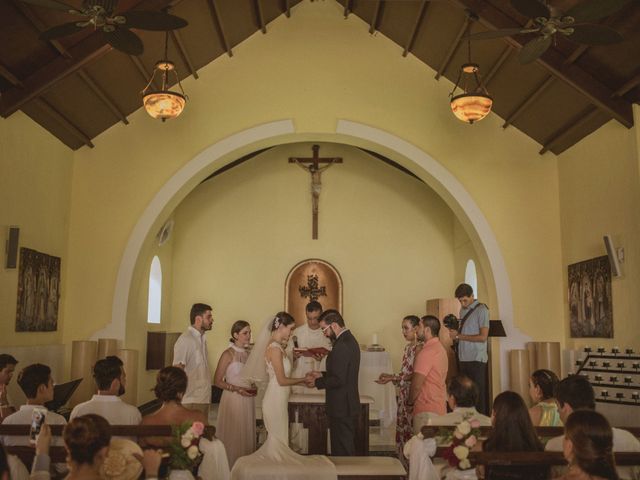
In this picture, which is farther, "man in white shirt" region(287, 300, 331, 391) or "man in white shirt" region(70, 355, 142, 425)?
"man in white shirt" region(287, 300, 331, 391)

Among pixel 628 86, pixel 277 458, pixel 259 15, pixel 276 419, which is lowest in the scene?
pixel 277 458

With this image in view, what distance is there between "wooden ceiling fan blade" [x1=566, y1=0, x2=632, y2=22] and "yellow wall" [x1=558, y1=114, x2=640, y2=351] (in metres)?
2.63

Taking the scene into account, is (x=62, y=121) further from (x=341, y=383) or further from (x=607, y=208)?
(x=607, y=208)

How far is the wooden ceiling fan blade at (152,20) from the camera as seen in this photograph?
17.9 ft

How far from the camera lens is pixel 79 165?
9469mm

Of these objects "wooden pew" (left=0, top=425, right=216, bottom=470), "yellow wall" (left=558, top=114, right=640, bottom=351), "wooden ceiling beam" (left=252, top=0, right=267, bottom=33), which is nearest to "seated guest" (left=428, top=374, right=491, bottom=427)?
"wooden pew" (left=0, top=425, right=216, bottom=470)

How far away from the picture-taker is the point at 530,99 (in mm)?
8727

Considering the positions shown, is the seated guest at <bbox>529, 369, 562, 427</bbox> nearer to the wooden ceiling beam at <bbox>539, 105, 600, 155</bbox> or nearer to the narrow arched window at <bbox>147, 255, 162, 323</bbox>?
the wooden ceiling beam at <bbox>539, 105, 600, 155</bbox>

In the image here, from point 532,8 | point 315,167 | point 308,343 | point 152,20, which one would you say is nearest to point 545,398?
point 532,8

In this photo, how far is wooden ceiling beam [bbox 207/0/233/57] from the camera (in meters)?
8.43

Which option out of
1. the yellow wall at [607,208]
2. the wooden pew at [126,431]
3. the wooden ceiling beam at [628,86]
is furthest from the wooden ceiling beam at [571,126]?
the wooden pew at [126,431]

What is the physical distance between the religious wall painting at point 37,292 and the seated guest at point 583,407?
225 inches

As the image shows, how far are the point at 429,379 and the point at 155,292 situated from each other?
23.2 feet

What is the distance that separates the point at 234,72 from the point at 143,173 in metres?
1.83
